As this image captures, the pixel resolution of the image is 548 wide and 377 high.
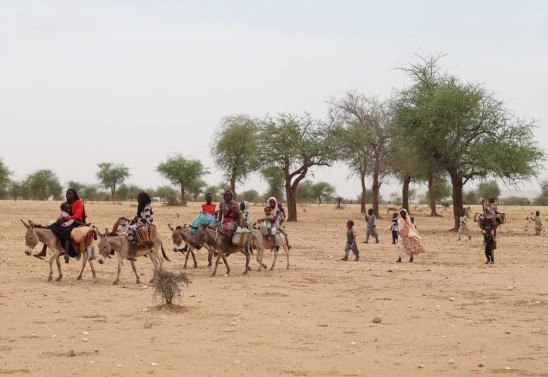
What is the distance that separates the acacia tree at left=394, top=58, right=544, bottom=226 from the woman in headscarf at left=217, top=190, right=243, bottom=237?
2455 cm

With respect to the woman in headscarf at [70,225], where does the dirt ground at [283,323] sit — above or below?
below

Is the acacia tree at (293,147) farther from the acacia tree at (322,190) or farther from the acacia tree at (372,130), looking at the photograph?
the acacia tree at (322,190)

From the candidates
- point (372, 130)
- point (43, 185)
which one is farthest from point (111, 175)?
point (372, 130)

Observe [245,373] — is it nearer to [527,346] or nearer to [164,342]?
[164,342]

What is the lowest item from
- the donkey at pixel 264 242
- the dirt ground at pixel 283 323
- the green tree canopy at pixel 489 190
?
the dirt ground at pixel 283 323

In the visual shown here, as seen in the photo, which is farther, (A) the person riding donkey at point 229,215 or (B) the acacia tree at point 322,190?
(B) the acacia tree at point 322,190

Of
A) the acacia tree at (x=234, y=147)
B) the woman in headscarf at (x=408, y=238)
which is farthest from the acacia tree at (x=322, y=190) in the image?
the woman in headscarf at (x=408, y=238)

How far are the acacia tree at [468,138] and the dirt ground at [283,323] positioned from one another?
20.9 metres

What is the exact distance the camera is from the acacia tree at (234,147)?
59.2 meters

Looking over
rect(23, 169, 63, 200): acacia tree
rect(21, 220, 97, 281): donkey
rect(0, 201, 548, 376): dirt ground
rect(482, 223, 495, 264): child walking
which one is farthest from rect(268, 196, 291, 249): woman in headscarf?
rect(23, 169, 63, 200): acacia tree

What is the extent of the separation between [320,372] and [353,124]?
151 feet

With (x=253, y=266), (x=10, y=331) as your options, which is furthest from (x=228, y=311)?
(x=253, y=266)

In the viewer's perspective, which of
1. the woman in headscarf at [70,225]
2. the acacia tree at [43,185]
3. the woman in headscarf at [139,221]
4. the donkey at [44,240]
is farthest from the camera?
the acacia tree at [43,185]

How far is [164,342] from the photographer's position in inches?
422
